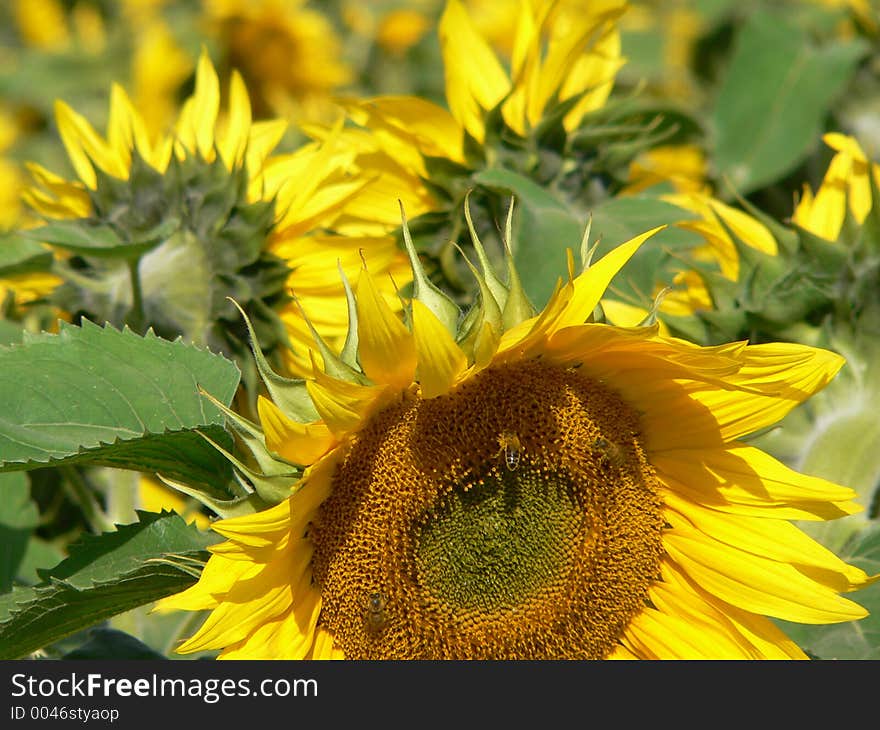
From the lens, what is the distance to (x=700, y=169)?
295 cm

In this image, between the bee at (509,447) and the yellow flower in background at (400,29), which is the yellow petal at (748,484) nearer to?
the bee at (509,447)

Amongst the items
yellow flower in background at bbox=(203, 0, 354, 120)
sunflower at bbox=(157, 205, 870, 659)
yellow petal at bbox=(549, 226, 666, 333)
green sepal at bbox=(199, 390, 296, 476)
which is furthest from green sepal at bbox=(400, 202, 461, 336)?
yellow flower in background at bbox=(203, 0, 354, 120)

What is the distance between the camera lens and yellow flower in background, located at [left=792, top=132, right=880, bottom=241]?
179cm

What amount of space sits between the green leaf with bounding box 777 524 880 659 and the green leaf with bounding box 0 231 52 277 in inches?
44.1

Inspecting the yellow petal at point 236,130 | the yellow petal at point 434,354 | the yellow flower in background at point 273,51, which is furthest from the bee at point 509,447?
the yellow flower in background at point 273,51

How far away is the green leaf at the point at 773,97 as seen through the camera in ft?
8.32

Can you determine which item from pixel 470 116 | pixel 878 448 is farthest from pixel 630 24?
pixel 878 448

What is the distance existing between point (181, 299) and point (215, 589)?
619 mm

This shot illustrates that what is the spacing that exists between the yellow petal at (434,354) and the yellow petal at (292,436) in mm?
116

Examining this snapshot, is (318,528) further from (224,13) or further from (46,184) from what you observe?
(224,13)

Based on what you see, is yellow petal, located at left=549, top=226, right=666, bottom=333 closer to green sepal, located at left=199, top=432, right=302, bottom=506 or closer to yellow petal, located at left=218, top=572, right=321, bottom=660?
green sepal, located at left=199, top=432, right=302, bottom=506

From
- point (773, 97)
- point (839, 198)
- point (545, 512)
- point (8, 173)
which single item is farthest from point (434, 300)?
point (8, 173)

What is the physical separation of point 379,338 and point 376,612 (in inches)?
12.4

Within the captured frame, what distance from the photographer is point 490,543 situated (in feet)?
4.59
